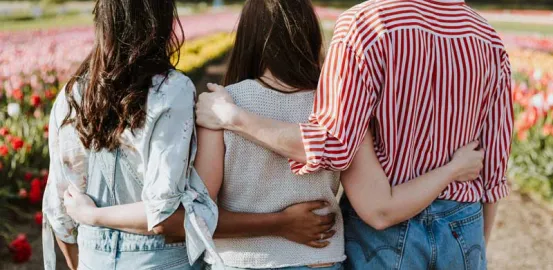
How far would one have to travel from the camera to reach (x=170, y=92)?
164 cm

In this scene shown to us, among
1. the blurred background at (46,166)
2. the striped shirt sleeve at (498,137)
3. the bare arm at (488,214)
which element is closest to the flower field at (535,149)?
the blurred background at (46,166)

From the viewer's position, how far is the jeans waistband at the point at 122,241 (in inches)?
68.9

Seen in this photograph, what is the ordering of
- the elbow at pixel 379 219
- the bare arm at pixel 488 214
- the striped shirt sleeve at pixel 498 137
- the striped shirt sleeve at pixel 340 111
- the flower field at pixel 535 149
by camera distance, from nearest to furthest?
the striped shirt sleeve at pixel 340 111 < the elbow at pixel 379 219 < the striped shirt sleeve at pixel 498 137 < the bare arm at pixel 488 214 < the flower field at pixel 535 149

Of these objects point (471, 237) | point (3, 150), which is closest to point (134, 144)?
point (471, 237)

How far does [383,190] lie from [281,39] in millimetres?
458

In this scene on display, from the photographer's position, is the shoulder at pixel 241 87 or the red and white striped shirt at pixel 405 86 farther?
the shoulder at pixel 241 87

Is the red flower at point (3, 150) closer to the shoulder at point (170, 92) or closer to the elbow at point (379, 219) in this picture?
the shoulder at point (170, 92)

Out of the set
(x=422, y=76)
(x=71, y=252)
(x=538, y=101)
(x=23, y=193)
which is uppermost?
(x=422, y=76)

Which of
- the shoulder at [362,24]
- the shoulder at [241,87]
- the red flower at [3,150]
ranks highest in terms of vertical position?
the shoulder at [362,24]

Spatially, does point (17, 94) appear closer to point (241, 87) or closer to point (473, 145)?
point (241, 87)

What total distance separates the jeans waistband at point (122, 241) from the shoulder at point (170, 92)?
1.18 ft

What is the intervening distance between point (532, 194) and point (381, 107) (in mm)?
4458

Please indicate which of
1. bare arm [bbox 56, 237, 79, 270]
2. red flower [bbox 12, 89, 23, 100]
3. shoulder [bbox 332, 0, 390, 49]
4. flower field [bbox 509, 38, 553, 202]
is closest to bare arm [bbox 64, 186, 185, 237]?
bare arm [bbox 56, 237, 79, 270]

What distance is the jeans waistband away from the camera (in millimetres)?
1750
